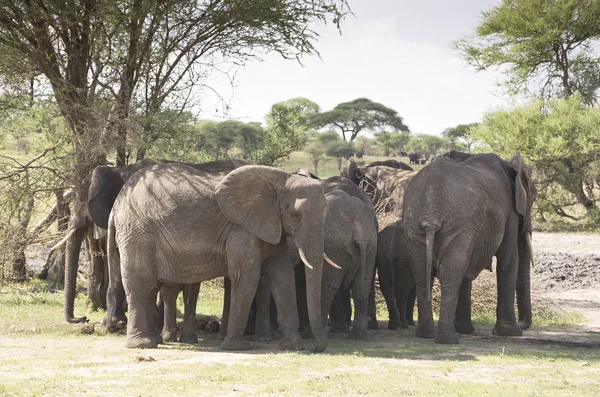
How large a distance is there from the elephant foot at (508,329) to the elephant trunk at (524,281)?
0.62 meters

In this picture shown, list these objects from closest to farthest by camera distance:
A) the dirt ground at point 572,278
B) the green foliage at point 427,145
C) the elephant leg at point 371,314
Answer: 1. the elephant leg at point 371,314
2. the dirt ground at point 572,278
3. the green foliage at point 427,145

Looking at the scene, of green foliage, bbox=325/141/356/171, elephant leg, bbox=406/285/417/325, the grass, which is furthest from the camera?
green foliage, bbox=325/141/356/171

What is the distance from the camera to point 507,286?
11.4 meters

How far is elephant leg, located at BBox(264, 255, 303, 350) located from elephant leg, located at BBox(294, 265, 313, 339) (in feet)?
3.88

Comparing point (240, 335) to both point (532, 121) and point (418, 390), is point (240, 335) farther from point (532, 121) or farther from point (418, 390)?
point (532, 121)

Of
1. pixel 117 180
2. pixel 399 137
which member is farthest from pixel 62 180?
pixel 399 137

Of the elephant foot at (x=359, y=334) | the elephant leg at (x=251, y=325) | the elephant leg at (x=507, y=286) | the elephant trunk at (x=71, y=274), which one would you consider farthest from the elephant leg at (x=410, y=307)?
the elephant trunk at (x=71, y=274)

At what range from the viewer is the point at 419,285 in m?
10.6

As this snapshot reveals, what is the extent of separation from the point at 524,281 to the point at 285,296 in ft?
13.5

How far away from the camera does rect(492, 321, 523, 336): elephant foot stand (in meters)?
11.2

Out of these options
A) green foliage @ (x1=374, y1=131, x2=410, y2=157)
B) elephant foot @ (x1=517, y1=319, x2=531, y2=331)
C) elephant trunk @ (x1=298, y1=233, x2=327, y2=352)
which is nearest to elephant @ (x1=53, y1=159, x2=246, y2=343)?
elephant trunk @ (x1=298, y1=233, x2=327, y2=352)

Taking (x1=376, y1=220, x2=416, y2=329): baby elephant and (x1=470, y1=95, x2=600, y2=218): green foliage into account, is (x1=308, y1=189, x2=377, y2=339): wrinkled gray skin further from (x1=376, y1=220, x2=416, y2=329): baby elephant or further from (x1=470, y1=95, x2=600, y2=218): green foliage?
(x1=470, y1=95, x2=600, y2=218): green foliage

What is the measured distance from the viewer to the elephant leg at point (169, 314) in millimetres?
10383

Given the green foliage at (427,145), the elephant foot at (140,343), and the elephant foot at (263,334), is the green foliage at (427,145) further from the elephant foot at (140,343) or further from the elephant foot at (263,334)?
the elephant foot at (140,343)
